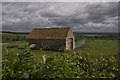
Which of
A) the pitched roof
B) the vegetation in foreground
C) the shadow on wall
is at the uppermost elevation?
the pitched roof

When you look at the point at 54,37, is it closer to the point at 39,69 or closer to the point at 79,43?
the point at 79,43

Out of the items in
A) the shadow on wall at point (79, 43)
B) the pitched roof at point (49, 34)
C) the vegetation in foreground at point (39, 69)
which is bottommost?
the shadow on wall at point (79, 43)


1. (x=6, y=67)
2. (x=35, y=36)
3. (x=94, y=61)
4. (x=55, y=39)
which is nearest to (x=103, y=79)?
(x=94, y=61)

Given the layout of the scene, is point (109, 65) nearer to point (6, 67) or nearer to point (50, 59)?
point (50, 59)

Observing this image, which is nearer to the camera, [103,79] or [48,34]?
[103,79]

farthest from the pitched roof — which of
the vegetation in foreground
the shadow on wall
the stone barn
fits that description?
the vegetation in foreground

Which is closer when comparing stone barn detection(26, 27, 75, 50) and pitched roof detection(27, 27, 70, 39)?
stone barn detection(26, 27, 75, 50)

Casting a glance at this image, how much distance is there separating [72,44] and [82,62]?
31.8 metres

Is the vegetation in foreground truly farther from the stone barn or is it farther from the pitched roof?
the pitched roof

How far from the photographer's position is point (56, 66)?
8.08 feet

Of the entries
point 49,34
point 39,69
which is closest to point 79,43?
point 49,34

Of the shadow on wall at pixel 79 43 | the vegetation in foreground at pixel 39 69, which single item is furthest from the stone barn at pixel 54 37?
the vegetation in foreground at pixel 39 69

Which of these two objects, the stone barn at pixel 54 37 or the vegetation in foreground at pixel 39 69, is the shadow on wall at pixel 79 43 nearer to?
the stone barn at pixel 54 37

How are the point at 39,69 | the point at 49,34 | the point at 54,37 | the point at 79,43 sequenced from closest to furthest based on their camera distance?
the point at 39,69 < the point at 54,37 < the point at 49,34 < the point at 79,43
